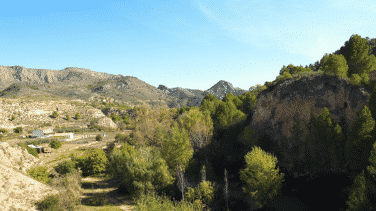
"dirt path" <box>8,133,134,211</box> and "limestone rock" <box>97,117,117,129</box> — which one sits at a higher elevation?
"limestone rock" <box>97,117,117,129</box>

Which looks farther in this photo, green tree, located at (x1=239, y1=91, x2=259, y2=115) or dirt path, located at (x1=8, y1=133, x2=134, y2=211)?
green tree, located at (x1=239, y1=91, x2=259, y2=115)

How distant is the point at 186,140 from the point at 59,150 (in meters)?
61.2

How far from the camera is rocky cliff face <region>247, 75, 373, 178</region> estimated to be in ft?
110

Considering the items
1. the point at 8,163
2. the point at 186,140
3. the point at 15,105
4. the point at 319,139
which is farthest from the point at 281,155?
the point at 15,105

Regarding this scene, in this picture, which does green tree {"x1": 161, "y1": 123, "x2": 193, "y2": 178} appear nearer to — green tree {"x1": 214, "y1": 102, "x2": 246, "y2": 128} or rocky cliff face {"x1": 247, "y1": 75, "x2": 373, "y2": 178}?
green tree {"x1": 214, "y1": 102, "x2": 246, "y2": 128}

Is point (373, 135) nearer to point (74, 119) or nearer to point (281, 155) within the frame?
point (281, 155)

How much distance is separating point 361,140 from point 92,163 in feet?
185

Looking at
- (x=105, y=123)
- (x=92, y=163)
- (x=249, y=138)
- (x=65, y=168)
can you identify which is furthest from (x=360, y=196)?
(x=105, y=123)

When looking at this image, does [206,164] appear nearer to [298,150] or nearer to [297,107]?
[298,150]

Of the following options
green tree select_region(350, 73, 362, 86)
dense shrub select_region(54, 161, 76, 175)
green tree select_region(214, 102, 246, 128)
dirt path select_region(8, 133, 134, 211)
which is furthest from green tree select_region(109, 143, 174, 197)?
green tree select_region(350, 73, 362, 86)

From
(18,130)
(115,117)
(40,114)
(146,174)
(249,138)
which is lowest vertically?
(146,174)

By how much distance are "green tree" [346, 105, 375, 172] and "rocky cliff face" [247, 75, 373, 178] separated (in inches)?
144

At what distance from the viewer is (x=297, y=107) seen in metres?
38.3

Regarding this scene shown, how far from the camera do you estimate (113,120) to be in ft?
Result: 528
